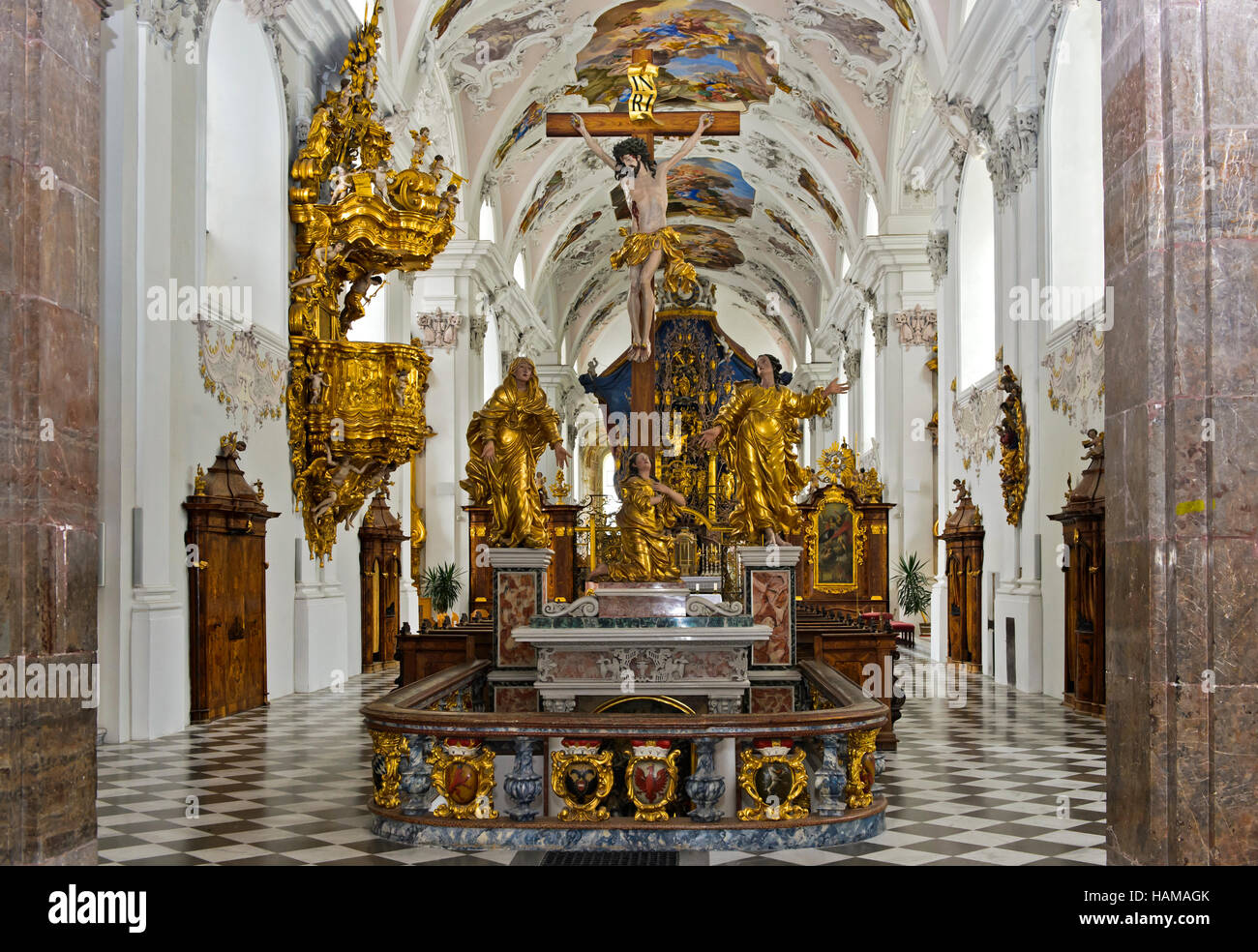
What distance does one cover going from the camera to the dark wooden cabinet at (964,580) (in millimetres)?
17516

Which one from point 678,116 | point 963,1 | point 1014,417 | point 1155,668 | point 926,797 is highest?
point 963,1

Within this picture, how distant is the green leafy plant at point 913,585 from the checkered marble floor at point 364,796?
10.3 meters

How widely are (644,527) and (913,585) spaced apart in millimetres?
13754

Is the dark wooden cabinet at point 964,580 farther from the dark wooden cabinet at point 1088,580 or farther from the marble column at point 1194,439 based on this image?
the marble column at point 1194,439

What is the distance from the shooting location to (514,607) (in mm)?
10281

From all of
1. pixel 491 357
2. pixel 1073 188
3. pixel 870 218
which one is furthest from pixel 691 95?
pixel 1073 188

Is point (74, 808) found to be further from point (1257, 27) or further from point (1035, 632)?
point (1035, 632)

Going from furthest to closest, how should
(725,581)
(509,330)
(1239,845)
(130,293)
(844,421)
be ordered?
(844,421), (509,330), (725,581), (130,293), (1239,845)

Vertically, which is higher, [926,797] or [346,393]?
[346,393]

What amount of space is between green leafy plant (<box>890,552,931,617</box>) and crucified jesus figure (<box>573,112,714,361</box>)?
13.3 m

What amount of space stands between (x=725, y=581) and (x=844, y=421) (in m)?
14.3

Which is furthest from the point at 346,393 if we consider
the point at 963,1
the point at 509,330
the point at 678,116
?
the point at 509,330

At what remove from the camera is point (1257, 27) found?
480cm

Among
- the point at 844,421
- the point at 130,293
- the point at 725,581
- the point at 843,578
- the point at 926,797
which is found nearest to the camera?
the point at 926,797
